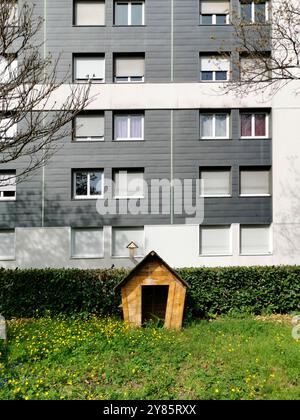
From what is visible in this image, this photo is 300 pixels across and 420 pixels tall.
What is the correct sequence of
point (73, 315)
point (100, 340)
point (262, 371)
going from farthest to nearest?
1. point (73, 315)
2. point (100, 340)
3. point (262, 371)

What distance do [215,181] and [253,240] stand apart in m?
3.04

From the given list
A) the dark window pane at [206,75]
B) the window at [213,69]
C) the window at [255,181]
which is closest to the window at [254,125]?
the window at [255,181]

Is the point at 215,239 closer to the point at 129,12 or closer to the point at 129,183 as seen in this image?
the point at 129,183

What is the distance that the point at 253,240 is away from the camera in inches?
555

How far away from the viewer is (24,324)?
806 centimetres

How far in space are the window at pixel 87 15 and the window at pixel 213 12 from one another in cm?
445

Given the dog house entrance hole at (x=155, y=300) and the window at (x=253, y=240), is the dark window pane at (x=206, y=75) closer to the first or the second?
the window at (x=253, y=240)

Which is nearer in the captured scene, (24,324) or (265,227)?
(24,324)

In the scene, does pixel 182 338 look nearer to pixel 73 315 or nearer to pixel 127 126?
pixel 73 315

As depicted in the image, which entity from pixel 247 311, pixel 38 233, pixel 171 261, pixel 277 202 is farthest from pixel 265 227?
pixel 38 233

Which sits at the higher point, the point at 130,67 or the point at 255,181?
the point at 130,67

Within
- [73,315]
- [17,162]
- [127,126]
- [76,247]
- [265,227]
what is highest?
[127,126]

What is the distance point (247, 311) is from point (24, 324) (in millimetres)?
5972

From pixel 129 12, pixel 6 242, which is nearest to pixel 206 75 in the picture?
pixel 129 12
